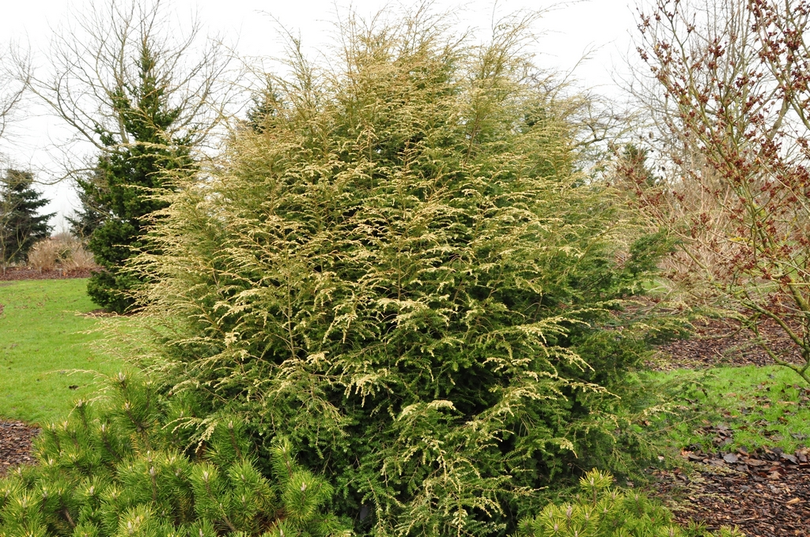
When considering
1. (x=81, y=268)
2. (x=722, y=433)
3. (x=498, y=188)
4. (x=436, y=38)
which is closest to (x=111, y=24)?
(x=81, y=268)

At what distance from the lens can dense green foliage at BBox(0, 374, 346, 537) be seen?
2395mm

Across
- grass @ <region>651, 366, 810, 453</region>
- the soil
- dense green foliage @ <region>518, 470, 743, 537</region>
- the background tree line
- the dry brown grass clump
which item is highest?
the dry brown grass clump

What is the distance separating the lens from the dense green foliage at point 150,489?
2395 millimetres

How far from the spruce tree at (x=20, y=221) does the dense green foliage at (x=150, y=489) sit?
29.0m

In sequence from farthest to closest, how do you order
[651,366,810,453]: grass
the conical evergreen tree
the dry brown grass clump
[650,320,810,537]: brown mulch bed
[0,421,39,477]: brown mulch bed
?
1. the dry brown grass clump
2. the conical evergreen tree
3. [0,421,39,477]: brown mulch bed
4. [651,366,810,453]: grass
5. [650,320,810,537]: brown mulch bed

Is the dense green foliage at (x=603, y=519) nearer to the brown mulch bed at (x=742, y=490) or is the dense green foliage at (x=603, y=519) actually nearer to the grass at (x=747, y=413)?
the brown mulch bed at (x=742, y=490)

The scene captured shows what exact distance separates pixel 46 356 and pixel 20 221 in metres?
23.9

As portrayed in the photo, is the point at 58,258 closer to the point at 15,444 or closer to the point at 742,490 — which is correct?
the point at 15,444

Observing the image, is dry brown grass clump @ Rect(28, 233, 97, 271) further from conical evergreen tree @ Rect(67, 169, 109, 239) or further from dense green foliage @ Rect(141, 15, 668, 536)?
dense green foliage @ Rect(141, 15, 668, 536)

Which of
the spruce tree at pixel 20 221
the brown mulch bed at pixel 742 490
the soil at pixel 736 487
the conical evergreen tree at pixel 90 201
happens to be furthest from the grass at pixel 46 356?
the spruce tree at pixel 20 221

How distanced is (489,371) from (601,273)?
103 cm

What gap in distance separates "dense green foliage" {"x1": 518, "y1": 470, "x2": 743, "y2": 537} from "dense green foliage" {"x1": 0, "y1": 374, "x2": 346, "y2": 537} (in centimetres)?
96

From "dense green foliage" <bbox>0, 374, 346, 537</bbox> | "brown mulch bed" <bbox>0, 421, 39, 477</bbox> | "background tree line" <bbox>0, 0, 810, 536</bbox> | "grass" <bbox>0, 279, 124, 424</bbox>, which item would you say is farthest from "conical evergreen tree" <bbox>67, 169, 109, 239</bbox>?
"dense green foliage" <bbox>0, 374, 346, 537</bbox>

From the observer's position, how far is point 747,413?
20.0ft
